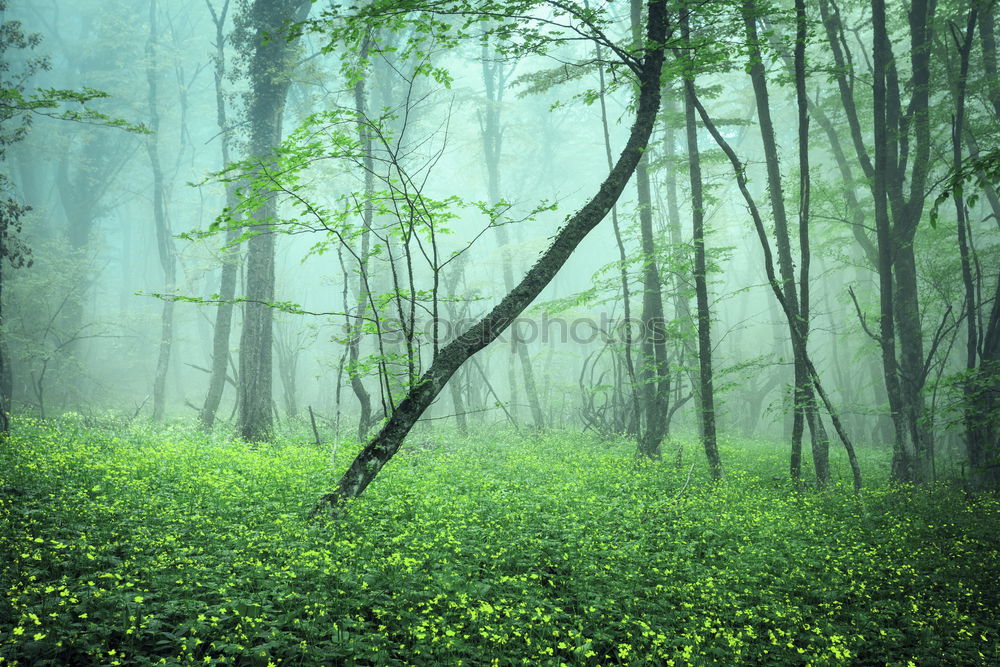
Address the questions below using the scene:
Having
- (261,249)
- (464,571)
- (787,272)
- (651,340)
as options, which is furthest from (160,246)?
(464,571)

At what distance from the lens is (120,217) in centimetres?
4891

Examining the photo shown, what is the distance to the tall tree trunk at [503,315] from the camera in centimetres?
538

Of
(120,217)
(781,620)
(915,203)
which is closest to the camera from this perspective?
(781,620)

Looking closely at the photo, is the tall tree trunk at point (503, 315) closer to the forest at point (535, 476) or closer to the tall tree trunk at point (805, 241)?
the forest at point (535, 476)

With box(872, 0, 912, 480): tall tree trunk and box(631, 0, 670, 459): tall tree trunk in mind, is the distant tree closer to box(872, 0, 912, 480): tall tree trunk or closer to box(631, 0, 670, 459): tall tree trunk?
box(631, 0, 670, 459): tall tree trunk

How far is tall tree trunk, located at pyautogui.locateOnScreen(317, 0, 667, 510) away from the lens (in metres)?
5.38

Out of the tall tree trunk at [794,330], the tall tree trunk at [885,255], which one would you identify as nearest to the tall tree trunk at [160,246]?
the tall tree trunk at [794,330]

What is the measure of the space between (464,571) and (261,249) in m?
11.4

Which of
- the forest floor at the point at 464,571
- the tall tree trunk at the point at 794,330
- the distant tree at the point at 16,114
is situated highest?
the distant tree at the point at 16,114

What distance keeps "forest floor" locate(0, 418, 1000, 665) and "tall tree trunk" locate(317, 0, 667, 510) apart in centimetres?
69

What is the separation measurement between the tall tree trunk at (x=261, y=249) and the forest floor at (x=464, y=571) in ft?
16.5

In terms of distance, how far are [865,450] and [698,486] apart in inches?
388

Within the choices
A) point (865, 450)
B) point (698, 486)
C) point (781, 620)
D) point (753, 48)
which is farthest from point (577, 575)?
point (865, 450)

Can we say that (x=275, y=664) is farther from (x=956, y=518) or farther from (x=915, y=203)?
(x=915, y=203)
